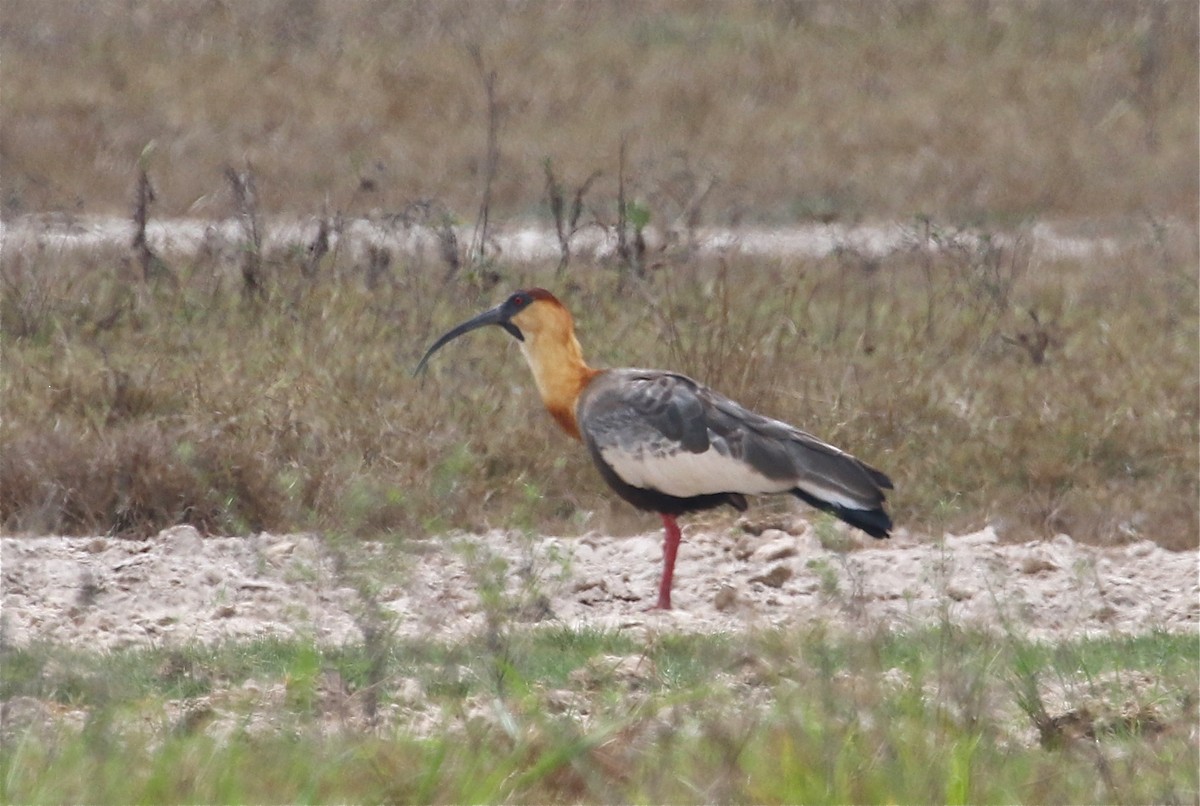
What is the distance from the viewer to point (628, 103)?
72.9 ft

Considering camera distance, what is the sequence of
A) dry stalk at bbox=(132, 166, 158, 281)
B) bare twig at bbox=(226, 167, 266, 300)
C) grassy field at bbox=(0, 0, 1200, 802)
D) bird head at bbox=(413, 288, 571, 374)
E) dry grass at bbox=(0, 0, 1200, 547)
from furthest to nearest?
dry stalk at bbox=(132, 166, 158, 281)
bare twig at bbox=(226, 167, 266, 300)
dry grass at bbox=(0, 0, 1200, 547)
bird head at bbox=(413, 288, 571, 374)
grassy field at bbox=(0, 0, 1200, 802)

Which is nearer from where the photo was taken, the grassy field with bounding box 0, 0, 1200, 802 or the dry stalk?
the grassy field with bounding box 0, 0, 1200, 802

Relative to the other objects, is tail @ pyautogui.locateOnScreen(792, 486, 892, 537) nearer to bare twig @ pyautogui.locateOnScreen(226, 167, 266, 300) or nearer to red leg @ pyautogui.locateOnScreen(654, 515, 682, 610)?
red leg @ pyautogui.locateOnScreen(654, 515, 682, 610)

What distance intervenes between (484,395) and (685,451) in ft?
7.54

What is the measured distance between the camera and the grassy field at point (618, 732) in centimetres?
416

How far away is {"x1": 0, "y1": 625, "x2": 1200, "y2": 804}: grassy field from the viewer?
416cm

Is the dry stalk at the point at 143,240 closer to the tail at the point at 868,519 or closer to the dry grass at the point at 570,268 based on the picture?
the dry grass at the point at 570,268

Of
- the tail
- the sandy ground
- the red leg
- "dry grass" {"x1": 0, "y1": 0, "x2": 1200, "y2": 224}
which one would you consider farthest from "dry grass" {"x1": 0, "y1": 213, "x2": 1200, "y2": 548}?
"dry grass" {"x1": 0, "y1": 0, "x2": 1200, "y2": 224}

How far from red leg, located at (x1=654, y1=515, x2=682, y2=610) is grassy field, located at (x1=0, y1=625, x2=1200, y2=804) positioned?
163cm

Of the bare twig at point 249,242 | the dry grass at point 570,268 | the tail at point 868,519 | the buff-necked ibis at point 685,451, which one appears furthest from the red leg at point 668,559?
the bare twig at point 249,242

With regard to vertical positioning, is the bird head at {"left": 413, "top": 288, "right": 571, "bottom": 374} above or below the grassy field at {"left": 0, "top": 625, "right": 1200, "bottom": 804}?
above

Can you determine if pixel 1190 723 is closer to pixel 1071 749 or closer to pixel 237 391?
pixel 1071 749

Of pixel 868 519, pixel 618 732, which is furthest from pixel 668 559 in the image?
pixel 618 732

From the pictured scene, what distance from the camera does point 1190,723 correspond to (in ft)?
16.3
